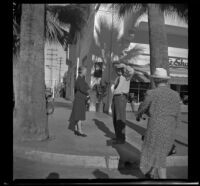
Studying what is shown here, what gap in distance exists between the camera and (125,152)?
505 centimetres

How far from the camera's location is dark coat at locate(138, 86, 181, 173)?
3.25m

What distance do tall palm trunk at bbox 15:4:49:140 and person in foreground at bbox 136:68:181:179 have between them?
306cm

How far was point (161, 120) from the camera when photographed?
328 centimetres

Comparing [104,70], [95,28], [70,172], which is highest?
[95,28]

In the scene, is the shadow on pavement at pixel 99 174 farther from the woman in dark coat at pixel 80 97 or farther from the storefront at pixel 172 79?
the storefront at pixel 172 79

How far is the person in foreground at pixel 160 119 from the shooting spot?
325cm

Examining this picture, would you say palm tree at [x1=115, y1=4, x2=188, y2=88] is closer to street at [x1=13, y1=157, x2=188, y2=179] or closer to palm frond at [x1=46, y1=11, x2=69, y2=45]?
street at [x1=13, y1=157, x2=188, y2=179]

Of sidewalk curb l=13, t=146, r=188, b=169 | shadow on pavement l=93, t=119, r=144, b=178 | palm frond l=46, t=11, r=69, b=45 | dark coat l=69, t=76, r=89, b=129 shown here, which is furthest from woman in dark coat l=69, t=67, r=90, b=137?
palm frond l=46, t=11, r=69, b=45

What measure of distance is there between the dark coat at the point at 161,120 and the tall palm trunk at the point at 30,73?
3099 millimetres

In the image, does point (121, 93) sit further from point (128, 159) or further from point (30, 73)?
point (30, 73)
